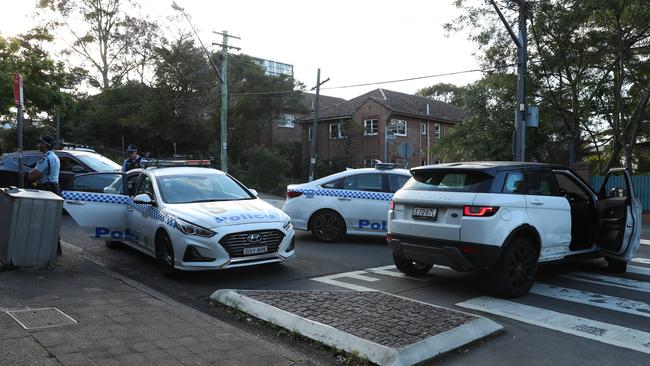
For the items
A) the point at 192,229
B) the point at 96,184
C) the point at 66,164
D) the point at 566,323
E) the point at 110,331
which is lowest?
the point at 110,331

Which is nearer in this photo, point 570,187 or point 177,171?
point 570,187

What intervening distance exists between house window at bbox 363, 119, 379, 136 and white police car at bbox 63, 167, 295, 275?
31.0m

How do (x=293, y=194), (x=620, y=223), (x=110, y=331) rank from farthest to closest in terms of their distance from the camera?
(x=293, y=194), (x=620, y=223), (x=110, y=331)

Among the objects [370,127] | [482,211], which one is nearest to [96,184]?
[482,211]

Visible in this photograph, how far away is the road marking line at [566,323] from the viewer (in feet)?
15.6

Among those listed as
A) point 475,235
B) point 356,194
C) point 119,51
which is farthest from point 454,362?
point 119,51

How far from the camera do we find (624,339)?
4789 mm

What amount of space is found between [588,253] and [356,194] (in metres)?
4.38

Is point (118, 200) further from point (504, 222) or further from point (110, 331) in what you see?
point (504, 222)

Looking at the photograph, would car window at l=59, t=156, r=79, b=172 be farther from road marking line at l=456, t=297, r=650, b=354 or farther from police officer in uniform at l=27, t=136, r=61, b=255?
road marking line at l=456, t=297, r=650, b=354

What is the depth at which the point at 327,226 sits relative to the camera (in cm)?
1050

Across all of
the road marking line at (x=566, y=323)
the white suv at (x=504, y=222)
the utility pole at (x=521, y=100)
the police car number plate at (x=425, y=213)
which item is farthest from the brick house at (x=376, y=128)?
the road marking line at (x=566, y=323)

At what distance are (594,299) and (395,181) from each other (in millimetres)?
4873

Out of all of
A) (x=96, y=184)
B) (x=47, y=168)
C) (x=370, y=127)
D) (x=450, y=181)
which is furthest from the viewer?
(x=370, y=127)
